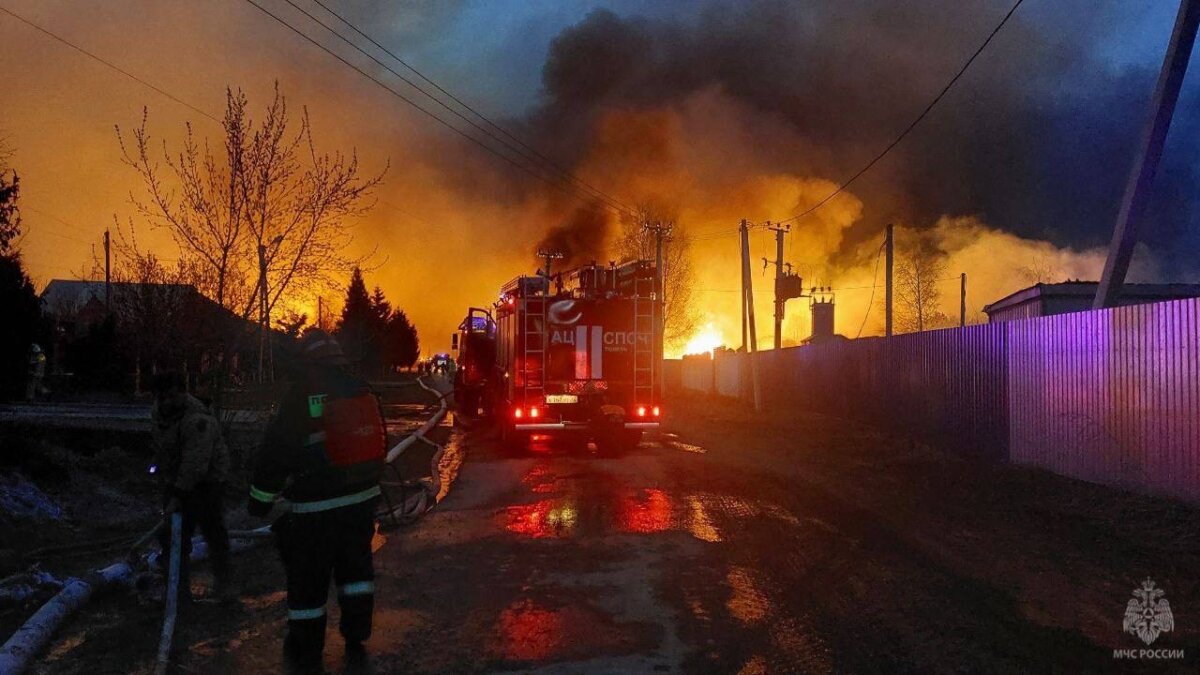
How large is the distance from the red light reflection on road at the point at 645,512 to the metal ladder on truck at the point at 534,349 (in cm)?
440

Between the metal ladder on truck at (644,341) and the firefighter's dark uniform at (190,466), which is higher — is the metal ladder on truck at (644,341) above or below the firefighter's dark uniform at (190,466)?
above

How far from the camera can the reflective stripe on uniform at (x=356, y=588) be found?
4.23 meters

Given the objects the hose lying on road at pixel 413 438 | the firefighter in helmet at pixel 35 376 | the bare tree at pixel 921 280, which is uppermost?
the bare tree at pixel 921 280

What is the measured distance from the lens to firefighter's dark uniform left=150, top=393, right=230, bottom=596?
18.0 ft

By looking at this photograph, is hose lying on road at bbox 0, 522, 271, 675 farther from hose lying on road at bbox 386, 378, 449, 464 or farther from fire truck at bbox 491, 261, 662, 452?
fire truck at bbox 491, 261, 662, 452

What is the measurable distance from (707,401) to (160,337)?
924 inches

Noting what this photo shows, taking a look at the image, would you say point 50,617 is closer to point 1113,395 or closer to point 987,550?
point 987,550

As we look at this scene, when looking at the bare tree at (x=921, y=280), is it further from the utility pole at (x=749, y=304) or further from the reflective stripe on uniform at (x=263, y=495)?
the reflective stripe on uniform at (x=263, y=495)

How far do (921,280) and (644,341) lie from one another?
43.8 meters

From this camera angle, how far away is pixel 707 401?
A: 33219mm

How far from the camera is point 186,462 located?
5.48 meters

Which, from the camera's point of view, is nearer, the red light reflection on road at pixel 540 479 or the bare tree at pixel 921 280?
the red light reflection on road at pixel 540 479

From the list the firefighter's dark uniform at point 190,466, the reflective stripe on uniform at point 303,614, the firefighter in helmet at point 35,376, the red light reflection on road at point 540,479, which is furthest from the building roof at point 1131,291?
the firefighter in helmet at point 35,376

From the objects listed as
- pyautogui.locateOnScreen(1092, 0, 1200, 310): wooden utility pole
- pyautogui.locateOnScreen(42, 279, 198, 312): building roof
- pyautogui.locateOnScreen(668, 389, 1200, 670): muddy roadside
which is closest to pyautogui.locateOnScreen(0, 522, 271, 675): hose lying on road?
pyautogui.locateOnScreen(668, 389, 1200, 670): muddy roadside
